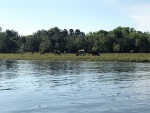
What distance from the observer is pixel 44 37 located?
196 m

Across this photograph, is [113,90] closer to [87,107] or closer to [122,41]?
[87,107]

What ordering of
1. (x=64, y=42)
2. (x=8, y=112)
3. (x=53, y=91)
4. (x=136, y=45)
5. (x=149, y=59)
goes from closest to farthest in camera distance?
1. (x=8, y=112)
2. (x=53, y=91)
3. (x=149, y=59)
4. (x=136, y=45)
5. (x=64, y=42)

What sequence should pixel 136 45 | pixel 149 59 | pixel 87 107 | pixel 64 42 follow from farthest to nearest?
pixel 64 42, pixel 136 45, pixel 149 59, pixel 87 107

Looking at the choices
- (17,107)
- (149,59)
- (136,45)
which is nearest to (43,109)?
(17,107)

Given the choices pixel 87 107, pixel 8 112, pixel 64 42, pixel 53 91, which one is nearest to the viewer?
pixel 8 112

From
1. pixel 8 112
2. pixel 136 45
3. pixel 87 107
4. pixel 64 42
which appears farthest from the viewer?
pixel 64 42

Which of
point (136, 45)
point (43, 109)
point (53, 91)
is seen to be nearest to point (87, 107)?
point (43, 109)

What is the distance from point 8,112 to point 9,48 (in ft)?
580

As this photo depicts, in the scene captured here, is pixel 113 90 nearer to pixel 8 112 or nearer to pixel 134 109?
pixel 134 109

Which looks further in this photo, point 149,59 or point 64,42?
point 64,42

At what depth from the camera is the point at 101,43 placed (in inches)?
7141

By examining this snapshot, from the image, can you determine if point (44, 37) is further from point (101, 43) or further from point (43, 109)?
point (43, 109)

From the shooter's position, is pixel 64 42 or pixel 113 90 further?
pixel 64 42

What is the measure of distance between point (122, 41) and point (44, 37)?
48.6 meters
